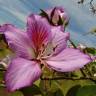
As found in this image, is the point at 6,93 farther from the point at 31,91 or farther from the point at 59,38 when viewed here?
the point at 59,38

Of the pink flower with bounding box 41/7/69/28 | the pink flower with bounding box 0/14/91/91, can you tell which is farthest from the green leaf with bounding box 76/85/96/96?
the pink flower with bounding box 41/7/69/28

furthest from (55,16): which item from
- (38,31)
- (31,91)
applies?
(31,91)

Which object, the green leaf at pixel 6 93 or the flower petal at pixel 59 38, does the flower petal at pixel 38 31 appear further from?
the green leaf at pixel 6 93

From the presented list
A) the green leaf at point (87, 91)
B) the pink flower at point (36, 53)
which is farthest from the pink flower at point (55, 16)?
the green leaf at point (87, 91)

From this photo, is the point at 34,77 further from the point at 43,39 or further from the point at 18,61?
the point at 43,39

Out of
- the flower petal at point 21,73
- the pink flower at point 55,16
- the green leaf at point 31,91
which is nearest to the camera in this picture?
the flower petal at point 21,73

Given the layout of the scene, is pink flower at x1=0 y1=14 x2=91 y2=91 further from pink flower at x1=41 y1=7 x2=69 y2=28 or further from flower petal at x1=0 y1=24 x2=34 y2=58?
pink flower at x1=41 y1=7 x2=69 y2=28
